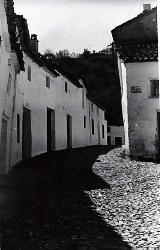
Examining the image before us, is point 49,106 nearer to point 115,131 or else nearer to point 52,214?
point 52,214

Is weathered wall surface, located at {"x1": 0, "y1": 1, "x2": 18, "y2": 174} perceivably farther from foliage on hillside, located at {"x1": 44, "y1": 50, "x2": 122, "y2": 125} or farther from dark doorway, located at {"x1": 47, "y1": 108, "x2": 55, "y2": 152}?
foliage on hillside, located at {"x1": 44, "y1": 50, "x2": 122, "y2": 125}

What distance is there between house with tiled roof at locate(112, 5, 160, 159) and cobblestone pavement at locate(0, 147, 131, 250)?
4.23 m

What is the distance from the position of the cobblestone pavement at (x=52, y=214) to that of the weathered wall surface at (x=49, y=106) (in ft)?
9.81

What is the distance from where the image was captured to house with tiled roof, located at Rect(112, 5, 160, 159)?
15352 millimetres

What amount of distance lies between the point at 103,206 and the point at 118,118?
3508 centimetres

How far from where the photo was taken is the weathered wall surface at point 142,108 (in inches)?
608

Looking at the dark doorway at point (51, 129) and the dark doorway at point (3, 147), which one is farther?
the dark doorway at point (51, 129)

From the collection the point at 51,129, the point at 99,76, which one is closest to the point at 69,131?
the point at 51,129

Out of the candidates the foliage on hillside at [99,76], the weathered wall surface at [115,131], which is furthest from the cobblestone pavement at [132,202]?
the weathered wall surface at [115,131]

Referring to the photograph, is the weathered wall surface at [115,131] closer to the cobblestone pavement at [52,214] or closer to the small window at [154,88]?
the small window at [154,88]

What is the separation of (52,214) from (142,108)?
9.01m

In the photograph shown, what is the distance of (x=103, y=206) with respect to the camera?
327 inches

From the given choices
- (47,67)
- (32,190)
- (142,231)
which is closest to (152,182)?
(32,190)

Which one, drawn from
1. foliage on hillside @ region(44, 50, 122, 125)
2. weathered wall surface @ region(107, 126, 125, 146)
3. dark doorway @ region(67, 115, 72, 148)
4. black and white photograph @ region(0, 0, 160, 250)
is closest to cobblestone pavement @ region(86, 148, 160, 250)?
black and white photograph @ region(0, 0, 160, 250)
